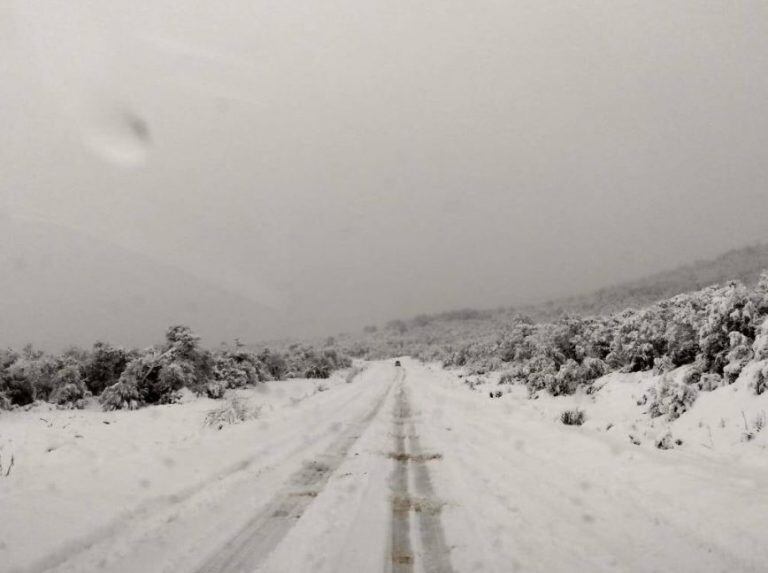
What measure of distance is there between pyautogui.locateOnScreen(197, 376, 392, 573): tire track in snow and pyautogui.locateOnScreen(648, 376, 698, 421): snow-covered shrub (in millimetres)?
6495

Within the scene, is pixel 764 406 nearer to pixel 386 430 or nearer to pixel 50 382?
pixel 386 430

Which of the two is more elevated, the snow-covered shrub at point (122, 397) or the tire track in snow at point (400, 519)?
the snow-covered shrub at point (122, 397)

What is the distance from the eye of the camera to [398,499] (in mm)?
6277

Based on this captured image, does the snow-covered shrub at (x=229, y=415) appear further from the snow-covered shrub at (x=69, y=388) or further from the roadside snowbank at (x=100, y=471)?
the snow-covered shrub at (x=69, y=388)

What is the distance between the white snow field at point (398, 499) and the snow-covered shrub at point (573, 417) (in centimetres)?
30

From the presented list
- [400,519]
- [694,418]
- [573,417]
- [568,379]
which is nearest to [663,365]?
[573,417]

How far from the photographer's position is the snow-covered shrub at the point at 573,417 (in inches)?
463

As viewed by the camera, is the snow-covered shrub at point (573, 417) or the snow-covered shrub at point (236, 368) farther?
the snow-covered shrub at point (236, 368)

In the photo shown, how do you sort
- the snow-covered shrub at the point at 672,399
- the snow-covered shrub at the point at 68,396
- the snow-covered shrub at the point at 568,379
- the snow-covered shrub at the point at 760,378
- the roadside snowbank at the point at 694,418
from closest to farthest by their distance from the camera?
1. the roadside snowbank at the point at 694,418
2. the snow-covered shrub at the point at 760,378
3. the snow-covered shrub at the point at 672,399
4. the snow-covered shrub at the point at 568,379
5. the snow-covered shrub at the point at 68,396

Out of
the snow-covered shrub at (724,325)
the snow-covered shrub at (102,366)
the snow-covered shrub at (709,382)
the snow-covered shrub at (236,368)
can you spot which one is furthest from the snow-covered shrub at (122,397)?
the snow-covered shrub at (724,325)

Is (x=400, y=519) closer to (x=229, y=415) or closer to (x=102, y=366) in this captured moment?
(x=229, y=415)

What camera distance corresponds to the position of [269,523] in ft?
17.7

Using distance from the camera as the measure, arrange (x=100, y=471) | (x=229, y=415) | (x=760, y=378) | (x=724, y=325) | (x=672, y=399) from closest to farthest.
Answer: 1. (x=100, y=471)
2. (x=760, y=378)
3. (x=672, y=399)
4. (x=724, y=325)
5. (x=229, y=415)

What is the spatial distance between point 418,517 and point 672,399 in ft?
22.2
